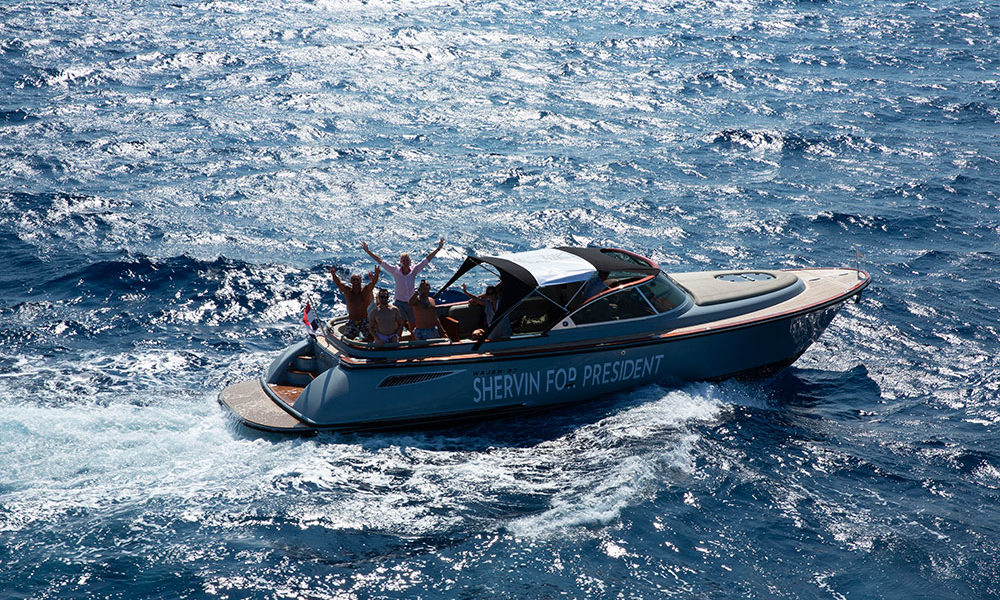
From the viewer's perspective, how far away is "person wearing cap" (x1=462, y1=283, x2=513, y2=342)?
1392 centimetres

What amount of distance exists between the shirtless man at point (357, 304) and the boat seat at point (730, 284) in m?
5.50

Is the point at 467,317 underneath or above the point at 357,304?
underneath

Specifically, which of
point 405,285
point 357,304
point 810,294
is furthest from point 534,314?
point 810,294

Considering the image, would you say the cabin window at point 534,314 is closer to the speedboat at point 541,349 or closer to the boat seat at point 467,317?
the speedboat at point 541,349

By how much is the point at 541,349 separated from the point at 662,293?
2444mm

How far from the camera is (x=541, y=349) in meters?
13.9

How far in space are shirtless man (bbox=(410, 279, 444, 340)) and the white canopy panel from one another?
1553 millimetres

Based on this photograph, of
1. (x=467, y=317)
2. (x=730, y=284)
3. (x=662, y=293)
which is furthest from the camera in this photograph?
(x=730, y=284)

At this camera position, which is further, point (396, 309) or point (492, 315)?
point (492, 315)

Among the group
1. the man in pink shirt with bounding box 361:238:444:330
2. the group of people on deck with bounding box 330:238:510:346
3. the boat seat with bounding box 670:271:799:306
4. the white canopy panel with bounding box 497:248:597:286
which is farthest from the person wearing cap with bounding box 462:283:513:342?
the boat seat with bounding box 670:271:799:306

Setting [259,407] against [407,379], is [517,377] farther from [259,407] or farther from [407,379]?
[259,407]

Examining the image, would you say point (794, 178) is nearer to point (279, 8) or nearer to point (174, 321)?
point (174, 321)

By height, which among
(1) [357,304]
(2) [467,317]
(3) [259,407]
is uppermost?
(1) [357,304]

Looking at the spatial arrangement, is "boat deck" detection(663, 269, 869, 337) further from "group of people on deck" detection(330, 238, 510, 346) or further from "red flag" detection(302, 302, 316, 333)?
"red flag" detection(302, 302, 316, 333)
